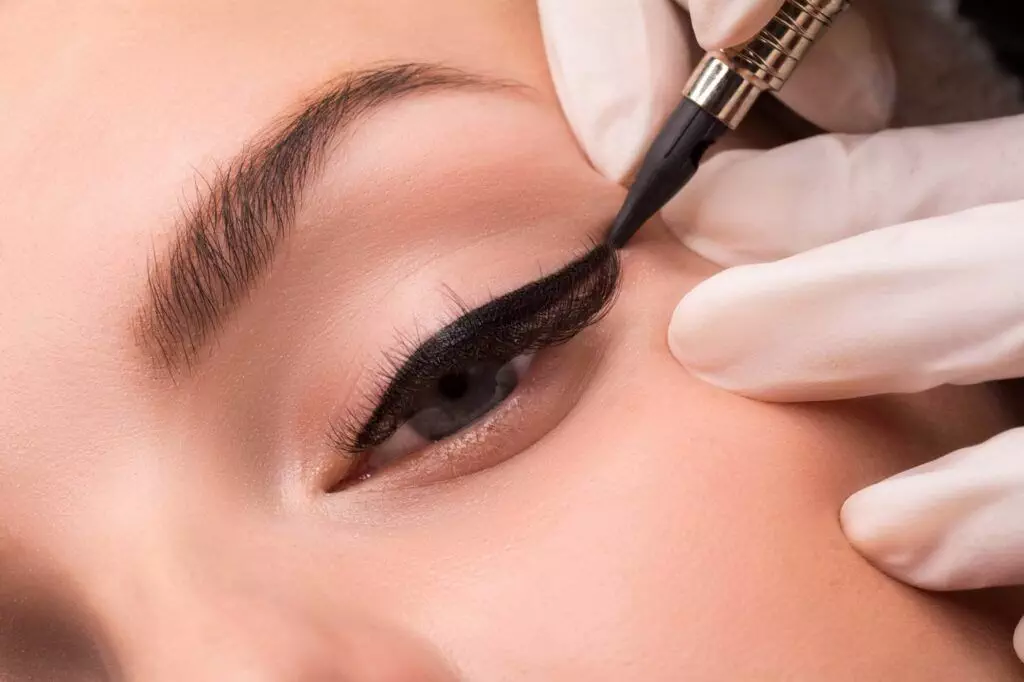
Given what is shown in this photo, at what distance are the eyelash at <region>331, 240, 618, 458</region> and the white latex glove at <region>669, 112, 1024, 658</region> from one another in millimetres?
87

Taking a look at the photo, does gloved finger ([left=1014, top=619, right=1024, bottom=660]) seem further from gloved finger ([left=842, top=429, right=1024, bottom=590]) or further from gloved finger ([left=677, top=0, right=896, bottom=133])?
gloved finger ([left=677, top=0, right=896, bottom=133])

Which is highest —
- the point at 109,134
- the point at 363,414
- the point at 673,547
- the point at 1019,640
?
the point at 109,134

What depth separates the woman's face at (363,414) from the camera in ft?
2.18

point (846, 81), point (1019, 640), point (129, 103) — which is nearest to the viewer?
point (1019, 640)

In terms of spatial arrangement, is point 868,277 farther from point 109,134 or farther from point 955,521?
point 109,134

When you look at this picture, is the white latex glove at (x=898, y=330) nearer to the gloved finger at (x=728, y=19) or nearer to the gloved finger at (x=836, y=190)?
the gloved finger at (x=836, y=190)

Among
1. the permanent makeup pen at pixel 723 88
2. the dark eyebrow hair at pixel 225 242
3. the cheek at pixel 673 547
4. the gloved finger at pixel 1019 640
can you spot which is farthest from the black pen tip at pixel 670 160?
the gloved finger at pixel 1019 640

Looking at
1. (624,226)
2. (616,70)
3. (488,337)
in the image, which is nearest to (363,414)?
(488,337)

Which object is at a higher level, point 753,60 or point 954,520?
point 753,60

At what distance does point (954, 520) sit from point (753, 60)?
0.40m

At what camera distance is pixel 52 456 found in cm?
73

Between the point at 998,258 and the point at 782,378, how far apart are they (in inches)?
7.0

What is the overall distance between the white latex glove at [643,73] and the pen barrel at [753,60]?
0.08m

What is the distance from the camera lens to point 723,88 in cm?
77
